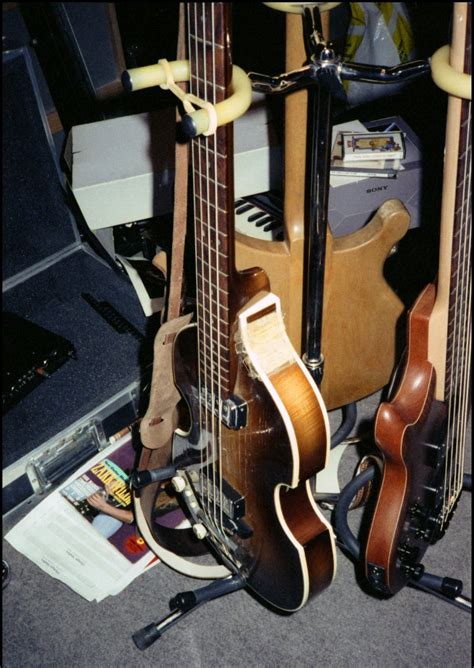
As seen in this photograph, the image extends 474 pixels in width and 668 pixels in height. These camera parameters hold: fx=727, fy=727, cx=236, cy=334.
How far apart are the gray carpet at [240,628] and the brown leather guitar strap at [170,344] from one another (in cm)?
36

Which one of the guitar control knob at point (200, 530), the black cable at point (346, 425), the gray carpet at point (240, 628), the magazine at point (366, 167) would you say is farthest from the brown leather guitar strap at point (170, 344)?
the magazine at point (366, 167)

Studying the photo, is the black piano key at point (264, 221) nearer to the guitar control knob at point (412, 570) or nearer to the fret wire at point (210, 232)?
the fret wire at point (210, 232)

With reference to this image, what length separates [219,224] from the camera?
0.97 meters

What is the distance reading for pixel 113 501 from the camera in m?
1.52

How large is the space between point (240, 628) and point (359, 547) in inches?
13.9

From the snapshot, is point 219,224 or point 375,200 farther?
point 375,200

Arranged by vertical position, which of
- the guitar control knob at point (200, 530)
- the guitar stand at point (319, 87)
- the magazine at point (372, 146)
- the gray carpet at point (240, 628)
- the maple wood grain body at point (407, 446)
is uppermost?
the guitar stand at point (319, 87)

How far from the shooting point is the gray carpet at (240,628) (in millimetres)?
1413

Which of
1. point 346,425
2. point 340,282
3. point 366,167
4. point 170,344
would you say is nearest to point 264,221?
point 366,167

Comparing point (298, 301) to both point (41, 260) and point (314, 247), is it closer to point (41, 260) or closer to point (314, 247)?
point (314, 247)

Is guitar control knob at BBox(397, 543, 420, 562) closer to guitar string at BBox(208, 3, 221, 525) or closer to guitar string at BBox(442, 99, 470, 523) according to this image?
guitar string at BBox(442, 99, 470, 523)

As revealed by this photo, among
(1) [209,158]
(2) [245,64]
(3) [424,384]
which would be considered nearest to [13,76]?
(1) [209,158]

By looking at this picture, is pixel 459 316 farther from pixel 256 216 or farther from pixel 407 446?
pixel 256 216

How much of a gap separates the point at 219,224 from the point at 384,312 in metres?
0.64
